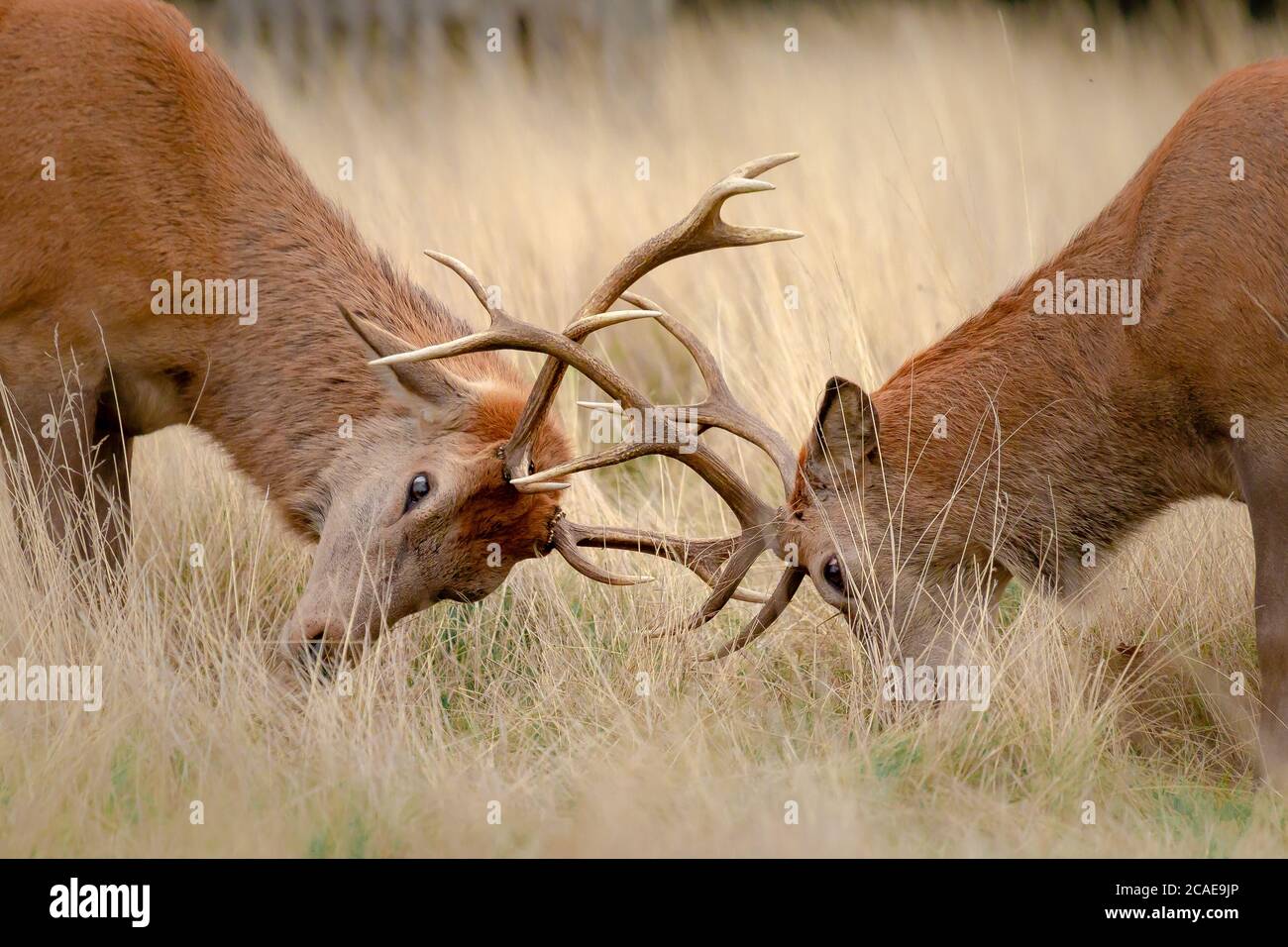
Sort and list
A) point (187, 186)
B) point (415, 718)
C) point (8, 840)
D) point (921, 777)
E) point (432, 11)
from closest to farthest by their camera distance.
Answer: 1. point (8, 840)
2. point (921, 777)
3. point (415, 718)
4. point (187, 186)
5. point (432, 11)

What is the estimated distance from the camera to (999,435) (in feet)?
18.6

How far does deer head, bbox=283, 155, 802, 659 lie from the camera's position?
5.47m

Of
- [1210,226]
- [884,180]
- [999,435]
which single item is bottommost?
[999,435]

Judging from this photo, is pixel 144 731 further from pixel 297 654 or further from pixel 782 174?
pixel 782 174

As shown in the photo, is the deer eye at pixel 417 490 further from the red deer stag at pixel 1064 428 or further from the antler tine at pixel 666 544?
the antler tine at pixel 666 544

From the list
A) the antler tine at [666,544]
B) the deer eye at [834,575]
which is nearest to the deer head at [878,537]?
the deer eye at [834,575]

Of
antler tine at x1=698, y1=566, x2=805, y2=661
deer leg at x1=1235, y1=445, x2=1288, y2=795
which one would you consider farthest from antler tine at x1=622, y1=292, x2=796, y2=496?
deer leg at x1=1235, y1=445, x2=1288, y2=795

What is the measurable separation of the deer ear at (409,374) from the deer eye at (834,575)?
1.37 metres

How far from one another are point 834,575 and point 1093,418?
1023 mm

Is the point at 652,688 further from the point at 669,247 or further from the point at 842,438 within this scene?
the point at 669,247

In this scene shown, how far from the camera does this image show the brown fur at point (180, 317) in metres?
5.77

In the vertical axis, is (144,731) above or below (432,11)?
below

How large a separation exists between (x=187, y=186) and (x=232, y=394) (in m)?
0.77

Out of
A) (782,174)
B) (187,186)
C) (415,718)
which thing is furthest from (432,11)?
(415,718)
